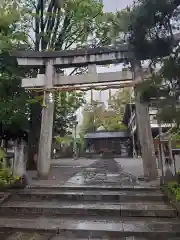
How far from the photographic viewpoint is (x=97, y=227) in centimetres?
431

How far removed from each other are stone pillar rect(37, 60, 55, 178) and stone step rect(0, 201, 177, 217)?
2856mm

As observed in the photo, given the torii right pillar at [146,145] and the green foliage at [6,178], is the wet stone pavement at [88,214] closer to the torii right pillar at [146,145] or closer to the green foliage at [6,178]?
the green foliage at [6,178]

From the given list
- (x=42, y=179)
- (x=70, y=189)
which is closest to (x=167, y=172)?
(x=70, y=189)

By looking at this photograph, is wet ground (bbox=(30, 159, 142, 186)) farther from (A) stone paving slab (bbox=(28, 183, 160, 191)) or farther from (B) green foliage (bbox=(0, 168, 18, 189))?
(B) green foliage (bbox=(0, 168, 18, 189))

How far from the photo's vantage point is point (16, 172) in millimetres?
6898

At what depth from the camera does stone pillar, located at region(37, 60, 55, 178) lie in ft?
27.3

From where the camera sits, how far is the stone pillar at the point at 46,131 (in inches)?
327

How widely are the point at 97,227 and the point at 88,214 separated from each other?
694mm

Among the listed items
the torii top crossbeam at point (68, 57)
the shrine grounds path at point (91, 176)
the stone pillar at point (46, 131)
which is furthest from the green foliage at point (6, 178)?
the torii top crossbeam at point (68, 57)

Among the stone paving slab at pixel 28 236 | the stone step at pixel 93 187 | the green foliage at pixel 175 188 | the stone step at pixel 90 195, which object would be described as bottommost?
the stone paving slab at pixel 28 236

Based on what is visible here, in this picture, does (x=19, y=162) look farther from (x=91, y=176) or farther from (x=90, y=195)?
(x=91, y=176)

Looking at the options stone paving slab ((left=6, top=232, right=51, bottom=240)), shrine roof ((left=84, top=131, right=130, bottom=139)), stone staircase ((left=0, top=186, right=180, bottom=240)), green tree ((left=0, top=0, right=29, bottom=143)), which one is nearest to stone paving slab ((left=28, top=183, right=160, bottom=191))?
stone staircase ((left=0, top=186, right=180, bottom=240))

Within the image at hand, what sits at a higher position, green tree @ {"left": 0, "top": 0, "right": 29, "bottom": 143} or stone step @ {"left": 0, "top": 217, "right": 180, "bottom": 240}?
green tree @ {"left": 0, "top": 0, "right": 29, "bottom": 143}

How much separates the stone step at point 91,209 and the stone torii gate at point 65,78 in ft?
9.47
